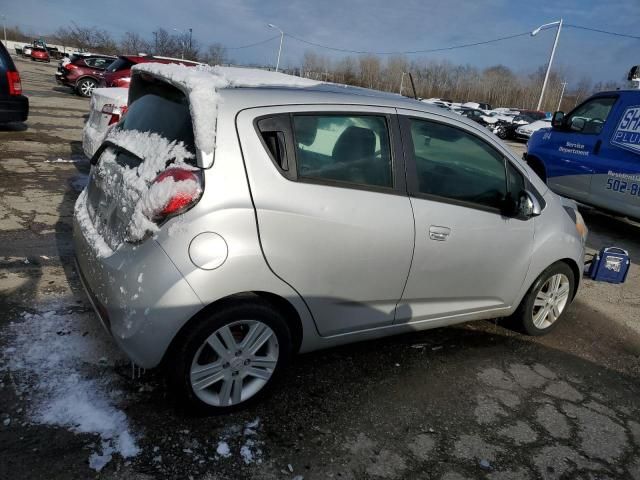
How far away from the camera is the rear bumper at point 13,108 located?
29.8ft

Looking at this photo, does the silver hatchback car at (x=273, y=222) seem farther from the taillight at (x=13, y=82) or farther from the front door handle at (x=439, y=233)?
the taillight at (x=13, y=82)

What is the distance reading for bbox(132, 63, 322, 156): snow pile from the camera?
2.37 m

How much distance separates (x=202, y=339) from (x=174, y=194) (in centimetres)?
70

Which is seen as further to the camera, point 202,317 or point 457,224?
point 457,224

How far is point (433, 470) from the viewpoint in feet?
8.15

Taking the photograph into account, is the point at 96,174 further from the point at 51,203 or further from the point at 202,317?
the point at 51,203

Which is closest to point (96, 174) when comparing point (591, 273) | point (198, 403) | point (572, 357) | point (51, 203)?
point (198, 403)

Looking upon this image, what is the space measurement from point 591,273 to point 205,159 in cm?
403

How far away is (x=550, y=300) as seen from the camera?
3.99 metres

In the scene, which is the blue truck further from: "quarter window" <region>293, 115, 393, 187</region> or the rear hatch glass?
the rear hatch glass

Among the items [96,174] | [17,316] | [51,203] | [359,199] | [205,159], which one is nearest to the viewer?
[205,159]

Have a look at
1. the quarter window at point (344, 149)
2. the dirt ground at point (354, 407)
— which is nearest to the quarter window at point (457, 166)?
the quarter window at point (344, 149)

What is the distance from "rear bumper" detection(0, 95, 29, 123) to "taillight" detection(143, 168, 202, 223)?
8548 millimetres

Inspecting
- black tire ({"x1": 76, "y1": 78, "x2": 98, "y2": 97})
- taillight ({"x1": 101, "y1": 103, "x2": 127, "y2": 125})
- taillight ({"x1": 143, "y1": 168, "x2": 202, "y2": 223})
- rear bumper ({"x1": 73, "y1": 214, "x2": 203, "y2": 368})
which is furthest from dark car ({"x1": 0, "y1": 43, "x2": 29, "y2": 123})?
black tire ({"x1": 76, "y1": 78, "x2": 98, "y2": 97})
